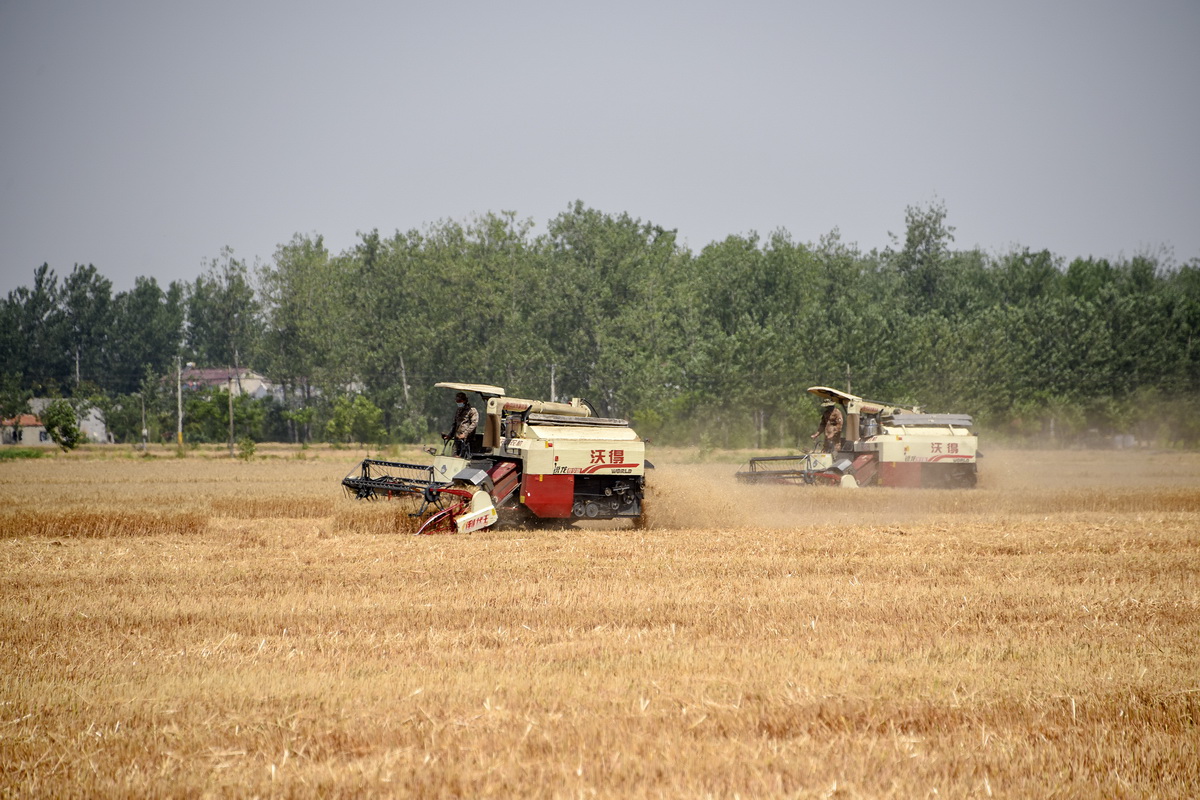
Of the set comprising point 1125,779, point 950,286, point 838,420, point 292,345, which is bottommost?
point 1125,779

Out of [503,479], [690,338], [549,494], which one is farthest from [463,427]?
[690,338]

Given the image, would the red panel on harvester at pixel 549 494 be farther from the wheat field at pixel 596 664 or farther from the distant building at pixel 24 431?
the distant building at pixel 24 431

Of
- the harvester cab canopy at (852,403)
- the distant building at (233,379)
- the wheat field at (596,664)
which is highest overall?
the distant building at (233,379)

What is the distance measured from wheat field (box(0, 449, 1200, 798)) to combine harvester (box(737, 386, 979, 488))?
30.6 ft

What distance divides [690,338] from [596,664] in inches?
2312

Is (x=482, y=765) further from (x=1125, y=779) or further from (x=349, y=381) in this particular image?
(x=349, y=381)

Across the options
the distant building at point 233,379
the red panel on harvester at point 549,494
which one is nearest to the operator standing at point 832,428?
the red panel on harvester at point 549,494

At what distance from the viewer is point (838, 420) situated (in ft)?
82.7

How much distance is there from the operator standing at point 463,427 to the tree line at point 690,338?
1397 inches

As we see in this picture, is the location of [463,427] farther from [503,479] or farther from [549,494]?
[549,494]

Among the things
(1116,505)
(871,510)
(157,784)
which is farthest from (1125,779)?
(1116,505)

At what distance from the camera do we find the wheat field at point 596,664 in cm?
514

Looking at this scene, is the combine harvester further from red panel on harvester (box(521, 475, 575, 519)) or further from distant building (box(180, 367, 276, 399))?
distant building (box(180, 367, 276, 399))

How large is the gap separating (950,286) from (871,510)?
2380 inches
